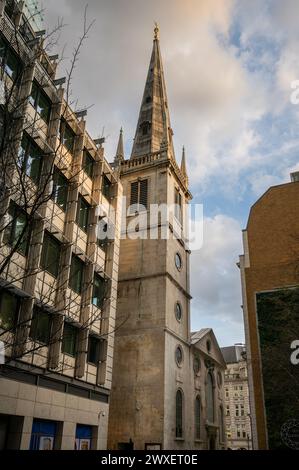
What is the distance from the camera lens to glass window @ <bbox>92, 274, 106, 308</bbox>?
24.0 m

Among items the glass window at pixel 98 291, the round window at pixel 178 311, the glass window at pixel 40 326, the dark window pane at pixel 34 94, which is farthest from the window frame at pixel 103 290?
the round window at pixel 178 311

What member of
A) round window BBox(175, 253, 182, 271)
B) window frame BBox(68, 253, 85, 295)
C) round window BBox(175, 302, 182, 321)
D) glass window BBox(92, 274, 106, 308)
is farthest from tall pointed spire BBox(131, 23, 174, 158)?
window frame BBox(68, 253, 85, 295)

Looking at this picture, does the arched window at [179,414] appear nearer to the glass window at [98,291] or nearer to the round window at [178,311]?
the round window at [178,311]

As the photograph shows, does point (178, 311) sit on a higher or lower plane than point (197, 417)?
higher

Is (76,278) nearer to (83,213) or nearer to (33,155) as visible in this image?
(83,213)

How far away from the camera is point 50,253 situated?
20.3 m

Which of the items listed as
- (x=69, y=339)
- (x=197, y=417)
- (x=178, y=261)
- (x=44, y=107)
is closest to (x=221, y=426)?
(x=197, y=417)

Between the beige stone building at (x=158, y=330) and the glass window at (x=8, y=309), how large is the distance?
45.9 ft

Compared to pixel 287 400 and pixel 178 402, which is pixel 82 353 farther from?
pixel 178 402

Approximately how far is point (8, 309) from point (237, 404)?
8302 centimetres

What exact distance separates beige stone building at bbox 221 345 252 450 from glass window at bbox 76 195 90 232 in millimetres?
69249

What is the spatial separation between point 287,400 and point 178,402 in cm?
1017

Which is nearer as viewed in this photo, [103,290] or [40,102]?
[40,102]
